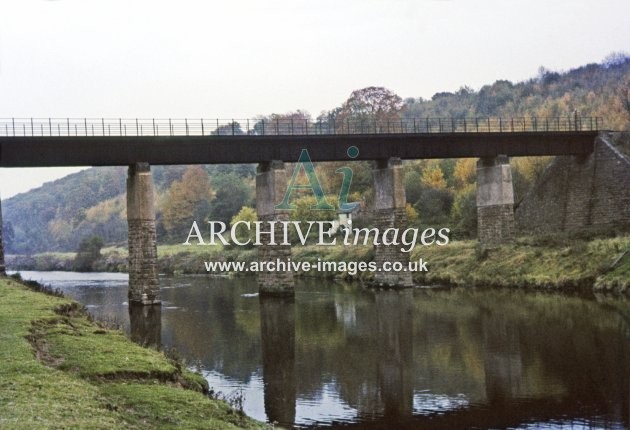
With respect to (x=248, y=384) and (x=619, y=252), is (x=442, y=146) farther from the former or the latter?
(x=248, y=384)

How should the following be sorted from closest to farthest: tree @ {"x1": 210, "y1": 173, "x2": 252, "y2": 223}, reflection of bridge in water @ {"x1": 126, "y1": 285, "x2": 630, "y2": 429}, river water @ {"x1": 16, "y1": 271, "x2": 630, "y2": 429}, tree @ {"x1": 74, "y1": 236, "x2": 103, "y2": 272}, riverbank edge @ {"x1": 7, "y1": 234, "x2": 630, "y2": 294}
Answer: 1. reflection of bridge in water @ {"x1": 126, "y1": 285, "x2": 630, "y2": 429}
2. river water @ {"x1": 16, "y1": 271, "x2": 630, "y2": 429}
3. riverbank edge @ {"x1": 7, "y1": 234, "x2": 630, "y2": 294}
4. tree @ {"x1": 74, "y1": 236, "x2": 103, "y2": 272}
5. tree @ {"x1": 210, "y1": 173, "x2": 252, "y2": 223}

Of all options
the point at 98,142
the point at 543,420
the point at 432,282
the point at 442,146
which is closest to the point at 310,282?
the point at 432,282

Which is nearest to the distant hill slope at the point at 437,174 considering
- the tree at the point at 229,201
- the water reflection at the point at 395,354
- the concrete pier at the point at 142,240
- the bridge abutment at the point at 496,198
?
the tree at the point at 229,201

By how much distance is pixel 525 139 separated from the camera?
6200 centimetres

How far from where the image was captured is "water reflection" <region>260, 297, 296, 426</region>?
21984 mm

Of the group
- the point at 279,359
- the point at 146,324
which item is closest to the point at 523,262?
the point at 146,324

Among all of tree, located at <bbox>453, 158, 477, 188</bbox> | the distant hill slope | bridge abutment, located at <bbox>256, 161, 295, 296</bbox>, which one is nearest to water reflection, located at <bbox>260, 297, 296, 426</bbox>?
bridge abutment, located at <bbox>256, 161, 295, 296</bbox>

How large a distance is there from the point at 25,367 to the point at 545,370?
16.2 metres

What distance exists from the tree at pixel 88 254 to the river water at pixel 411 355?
6010 cm

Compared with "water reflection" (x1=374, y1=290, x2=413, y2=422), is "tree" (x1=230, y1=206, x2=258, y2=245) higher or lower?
higher

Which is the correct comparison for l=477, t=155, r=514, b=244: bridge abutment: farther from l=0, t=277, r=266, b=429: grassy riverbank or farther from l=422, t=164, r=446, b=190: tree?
l=0, t=277, r=266, b=429: grassy riverbank

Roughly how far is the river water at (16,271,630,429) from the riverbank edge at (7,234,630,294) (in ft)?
9.59

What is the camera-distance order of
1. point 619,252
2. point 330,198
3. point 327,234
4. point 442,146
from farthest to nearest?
point 330,198
point 327,234
point 442,146
point 619,252

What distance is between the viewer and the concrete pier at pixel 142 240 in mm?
50906
